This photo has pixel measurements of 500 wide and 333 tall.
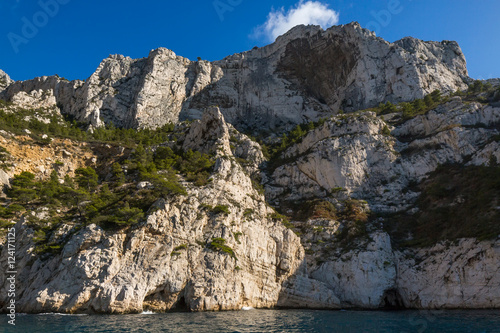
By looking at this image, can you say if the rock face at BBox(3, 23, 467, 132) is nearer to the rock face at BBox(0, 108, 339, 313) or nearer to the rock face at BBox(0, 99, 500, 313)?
the rock face at BBox(0, 99, 500, 313)

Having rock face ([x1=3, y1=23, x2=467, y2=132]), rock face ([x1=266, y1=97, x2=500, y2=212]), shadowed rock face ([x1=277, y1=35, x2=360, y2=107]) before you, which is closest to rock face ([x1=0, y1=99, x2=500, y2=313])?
rock face ([x1=266, y1=97, x2=500, y2=212])

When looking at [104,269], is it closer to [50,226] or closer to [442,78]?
[50,226]

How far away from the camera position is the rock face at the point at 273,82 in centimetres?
9238

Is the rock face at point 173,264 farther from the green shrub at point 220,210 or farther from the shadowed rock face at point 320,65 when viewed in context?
the shadowed rock face at point 320,65

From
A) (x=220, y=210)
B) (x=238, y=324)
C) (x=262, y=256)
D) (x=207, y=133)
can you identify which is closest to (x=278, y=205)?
(x=262, y=256)

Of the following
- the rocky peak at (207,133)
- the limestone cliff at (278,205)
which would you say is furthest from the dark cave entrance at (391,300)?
the rocky peak at (207,133)

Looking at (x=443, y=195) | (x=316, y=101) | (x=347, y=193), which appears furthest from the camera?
(x=316, y=101)

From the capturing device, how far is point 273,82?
351ft

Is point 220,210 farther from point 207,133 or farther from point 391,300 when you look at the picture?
point 391,300

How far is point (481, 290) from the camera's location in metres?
36.4

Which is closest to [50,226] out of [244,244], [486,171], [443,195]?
[244,244]

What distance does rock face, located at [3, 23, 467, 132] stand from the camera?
9238 centimetres

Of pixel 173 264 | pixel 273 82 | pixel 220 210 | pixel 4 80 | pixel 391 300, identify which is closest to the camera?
pixel 173 264

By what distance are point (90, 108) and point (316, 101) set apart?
66.7m
